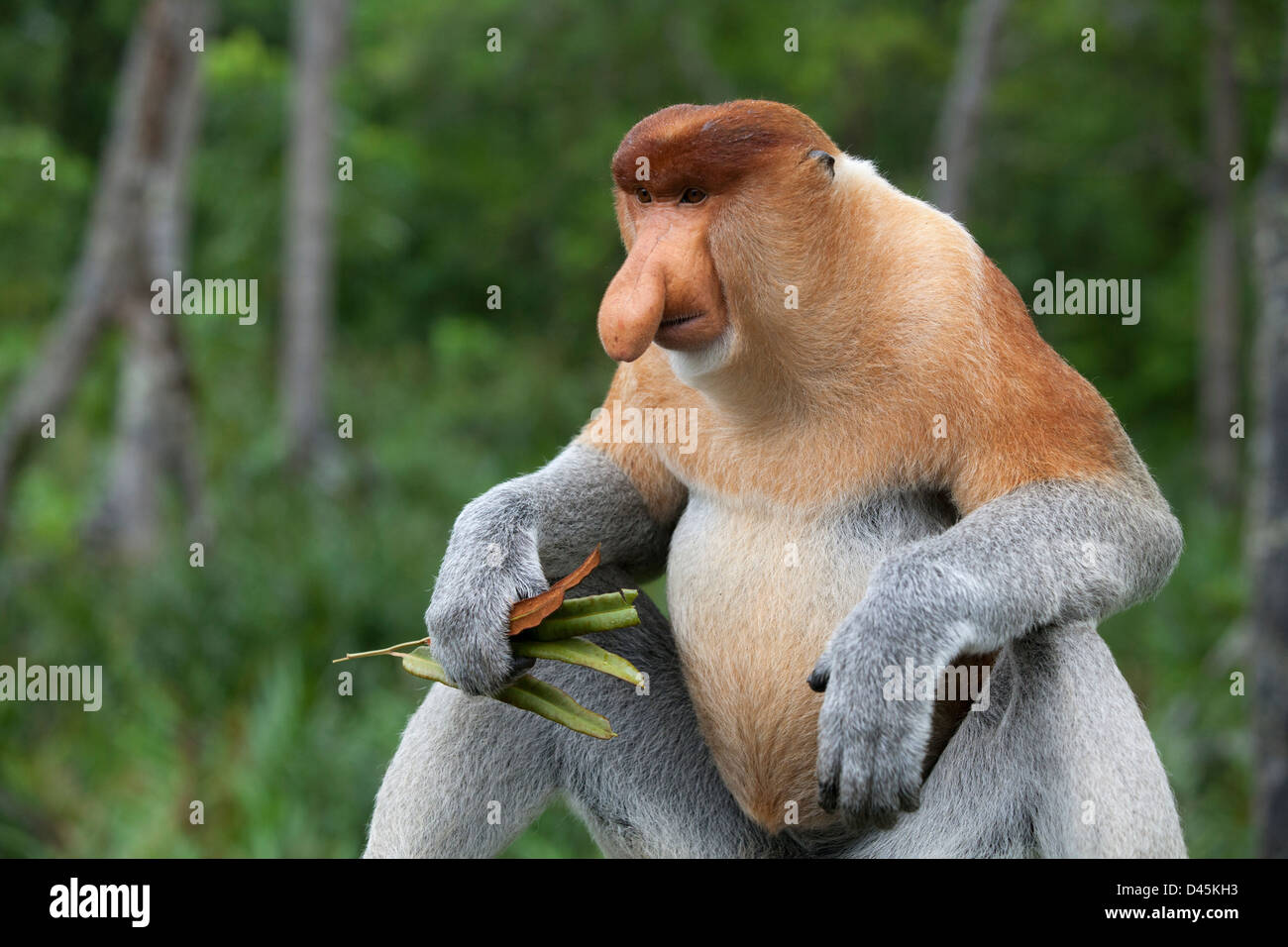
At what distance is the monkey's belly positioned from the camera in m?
2.13

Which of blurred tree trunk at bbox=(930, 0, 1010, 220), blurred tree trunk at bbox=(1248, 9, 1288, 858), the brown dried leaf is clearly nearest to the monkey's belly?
the brown dried leaf

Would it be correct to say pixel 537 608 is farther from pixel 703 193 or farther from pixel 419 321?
pixel 419 321

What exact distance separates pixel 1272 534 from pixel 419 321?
1414 cm

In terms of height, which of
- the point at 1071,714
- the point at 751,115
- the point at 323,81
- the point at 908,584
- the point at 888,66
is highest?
the point at 888,66

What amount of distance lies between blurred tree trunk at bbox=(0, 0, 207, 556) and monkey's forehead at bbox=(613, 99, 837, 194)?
5828mm

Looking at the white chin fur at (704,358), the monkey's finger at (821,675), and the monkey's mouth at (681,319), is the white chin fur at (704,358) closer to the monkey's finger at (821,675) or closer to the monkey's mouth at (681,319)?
the monkey's mouth at (681,319)

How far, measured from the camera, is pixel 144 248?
727 cm

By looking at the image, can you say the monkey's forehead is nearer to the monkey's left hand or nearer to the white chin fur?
the white chin fur

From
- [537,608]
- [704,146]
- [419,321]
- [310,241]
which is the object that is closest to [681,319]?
[704,146]

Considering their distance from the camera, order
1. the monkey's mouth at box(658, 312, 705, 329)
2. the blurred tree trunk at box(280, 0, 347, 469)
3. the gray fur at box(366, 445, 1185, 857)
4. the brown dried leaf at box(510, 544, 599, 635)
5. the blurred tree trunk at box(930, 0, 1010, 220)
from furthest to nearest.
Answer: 1. the blurred tree trunk at box(280, 0, 347, 469)
2. the blurred tree trunk at box(930, 0, 1010, 220)
3. the brown dried leaf at box(510, 544, 599, 635)
4. the gray fur at box(366, 445, 1185, 857)
5. the monkey's mouth at box(658, 312, 705, 329)

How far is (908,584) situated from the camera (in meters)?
1.94
